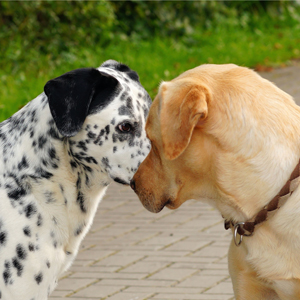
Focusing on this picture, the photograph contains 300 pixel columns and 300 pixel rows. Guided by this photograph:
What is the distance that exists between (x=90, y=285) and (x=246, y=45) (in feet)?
29.9

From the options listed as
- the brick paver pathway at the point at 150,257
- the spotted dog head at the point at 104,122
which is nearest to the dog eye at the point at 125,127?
the spotted dog head at the point at 104,122

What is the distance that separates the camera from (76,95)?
3.43m

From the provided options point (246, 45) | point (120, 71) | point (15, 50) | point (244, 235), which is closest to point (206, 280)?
point (244, 235)

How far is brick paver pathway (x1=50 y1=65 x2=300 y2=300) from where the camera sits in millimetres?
4441

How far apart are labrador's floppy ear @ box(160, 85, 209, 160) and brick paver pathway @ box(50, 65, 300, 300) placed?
1.72 m

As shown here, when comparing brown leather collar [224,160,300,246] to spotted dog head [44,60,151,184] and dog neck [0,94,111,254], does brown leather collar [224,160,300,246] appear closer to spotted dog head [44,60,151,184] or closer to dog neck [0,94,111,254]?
spotted dog head [44,60,151,184]

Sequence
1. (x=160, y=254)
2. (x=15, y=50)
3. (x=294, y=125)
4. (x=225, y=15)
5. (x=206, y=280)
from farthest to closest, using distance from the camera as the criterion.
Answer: (x=225, y=15)
(x=15, y=50)
(x=160, y=254)
(x=206, y=280)
(x=294, y=125)

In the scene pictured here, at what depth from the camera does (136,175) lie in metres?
3.43

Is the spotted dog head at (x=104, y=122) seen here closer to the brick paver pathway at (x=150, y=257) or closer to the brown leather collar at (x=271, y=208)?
the brown leather collar at (x=271, y=208)

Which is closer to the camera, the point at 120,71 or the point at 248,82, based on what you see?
the point at 248,82

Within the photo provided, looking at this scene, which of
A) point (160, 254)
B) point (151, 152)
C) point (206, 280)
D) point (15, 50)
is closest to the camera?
point (151, 152)

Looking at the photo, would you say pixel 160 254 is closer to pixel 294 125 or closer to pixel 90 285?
pixel 90 285

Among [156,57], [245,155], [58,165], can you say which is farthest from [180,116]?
[156,57]

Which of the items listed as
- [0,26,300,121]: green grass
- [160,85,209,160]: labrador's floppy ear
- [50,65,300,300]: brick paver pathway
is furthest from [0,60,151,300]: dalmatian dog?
[0,26,300,121]: green grass
